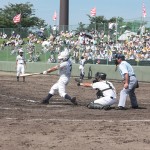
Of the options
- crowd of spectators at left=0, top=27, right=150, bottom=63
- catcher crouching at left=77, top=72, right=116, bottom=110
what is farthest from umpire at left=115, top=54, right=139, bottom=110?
crowd of spectators at left=0, top=27, right=150, bottom=63

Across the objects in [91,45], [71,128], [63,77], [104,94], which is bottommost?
[71,128]

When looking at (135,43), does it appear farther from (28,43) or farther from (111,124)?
(111,124)

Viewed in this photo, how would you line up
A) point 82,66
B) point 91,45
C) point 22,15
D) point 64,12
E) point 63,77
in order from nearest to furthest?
point 63,77 < point 82,66 < point 91,45 < point 64,12 < point 22,15

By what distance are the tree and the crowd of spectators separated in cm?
4661

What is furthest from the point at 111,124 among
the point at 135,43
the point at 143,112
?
the point at 135,43

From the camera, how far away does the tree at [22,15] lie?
90.0 metres

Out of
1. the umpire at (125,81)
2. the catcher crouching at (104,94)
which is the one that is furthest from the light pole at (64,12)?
the catcher crouching at (104,94)

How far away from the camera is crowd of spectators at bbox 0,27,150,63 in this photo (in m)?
30.5

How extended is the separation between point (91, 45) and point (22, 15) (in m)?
59.4

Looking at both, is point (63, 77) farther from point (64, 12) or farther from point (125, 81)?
point (64, 12)

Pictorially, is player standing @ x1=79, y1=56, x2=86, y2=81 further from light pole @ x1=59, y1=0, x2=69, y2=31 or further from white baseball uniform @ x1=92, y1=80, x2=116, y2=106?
white baseball uniform @ x1=92, y1=80, x2=116, y2=106

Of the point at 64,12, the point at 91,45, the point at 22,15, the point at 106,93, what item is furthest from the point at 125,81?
the point at 22,15

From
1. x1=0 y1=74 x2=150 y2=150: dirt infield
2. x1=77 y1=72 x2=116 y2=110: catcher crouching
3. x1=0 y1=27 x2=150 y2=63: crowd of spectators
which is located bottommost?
x1=0 y1=74 x2=150 y2=150: dirt infield

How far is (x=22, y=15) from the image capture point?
92.4m
